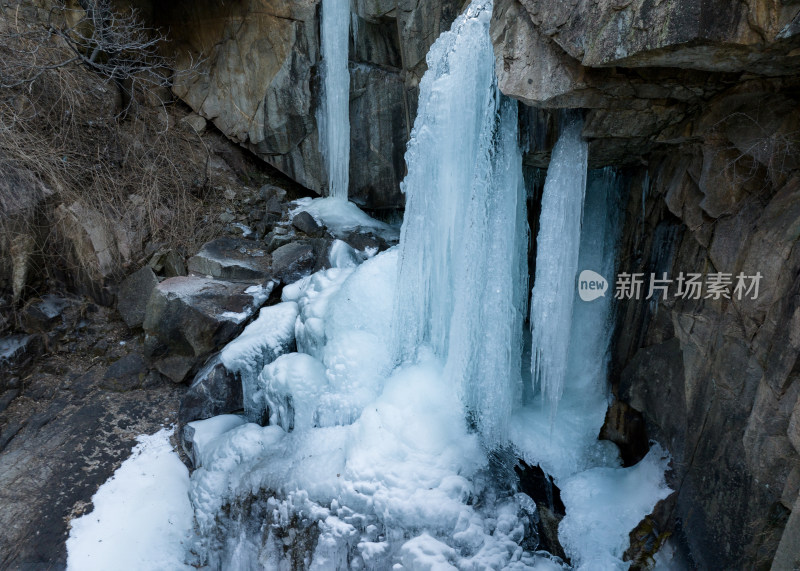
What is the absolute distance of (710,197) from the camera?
276cm

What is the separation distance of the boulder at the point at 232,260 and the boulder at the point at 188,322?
349mm

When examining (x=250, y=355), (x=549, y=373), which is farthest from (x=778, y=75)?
(x=250, y=355)

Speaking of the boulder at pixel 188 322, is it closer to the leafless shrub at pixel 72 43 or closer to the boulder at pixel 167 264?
the boulder at pixel 167 264

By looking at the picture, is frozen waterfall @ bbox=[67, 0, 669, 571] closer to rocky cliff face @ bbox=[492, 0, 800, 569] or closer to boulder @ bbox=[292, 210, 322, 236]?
rocky cliff face @ bbox=[492, 0, 800, 569]

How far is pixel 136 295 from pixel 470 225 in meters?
3.72

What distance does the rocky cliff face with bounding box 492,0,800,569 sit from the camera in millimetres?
2160

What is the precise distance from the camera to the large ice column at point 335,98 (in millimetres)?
5785

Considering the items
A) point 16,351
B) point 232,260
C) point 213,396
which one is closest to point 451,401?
point 213,396

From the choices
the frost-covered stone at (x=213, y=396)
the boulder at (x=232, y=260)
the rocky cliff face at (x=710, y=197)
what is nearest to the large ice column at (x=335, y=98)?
the boulder at (x=232, y=260)

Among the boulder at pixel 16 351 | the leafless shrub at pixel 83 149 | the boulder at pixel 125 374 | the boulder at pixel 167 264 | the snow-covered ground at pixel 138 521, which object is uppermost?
the leafless shrub at pixel 83 149

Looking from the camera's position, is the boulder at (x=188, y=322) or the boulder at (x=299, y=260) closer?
the boulder at (x=188, y=322)

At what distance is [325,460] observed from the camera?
359 cm

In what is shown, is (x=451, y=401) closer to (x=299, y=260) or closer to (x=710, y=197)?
(x=710, y=197)

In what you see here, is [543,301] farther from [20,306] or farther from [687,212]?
[20,306]
